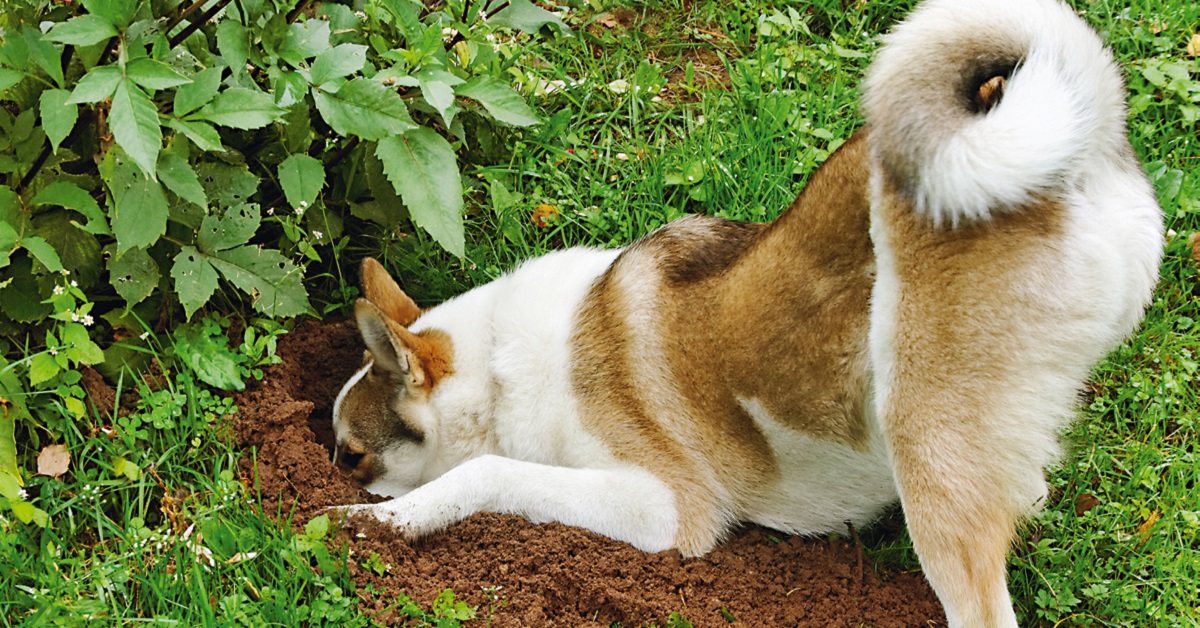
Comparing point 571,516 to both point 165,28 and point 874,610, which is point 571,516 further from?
point 165,28

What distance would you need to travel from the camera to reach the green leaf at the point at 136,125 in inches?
113

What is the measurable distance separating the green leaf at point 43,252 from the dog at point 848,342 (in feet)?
3.01

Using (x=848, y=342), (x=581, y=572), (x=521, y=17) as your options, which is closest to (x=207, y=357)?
(x=581, y=572)

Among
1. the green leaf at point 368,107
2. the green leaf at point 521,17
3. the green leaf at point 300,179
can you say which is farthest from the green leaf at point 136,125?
the green leaf at point 521,17

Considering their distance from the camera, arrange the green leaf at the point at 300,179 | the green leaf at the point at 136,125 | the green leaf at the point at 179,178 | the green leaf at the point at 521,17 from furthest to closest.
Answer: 1. the green leaf at the point at 521,17
2. the green leaf at the point at 300,179
3. the green leaf at the point at 179,178
4. the green leaf at the point at 136,125

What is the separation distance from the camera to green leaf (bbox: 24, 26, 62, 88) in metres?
3.09

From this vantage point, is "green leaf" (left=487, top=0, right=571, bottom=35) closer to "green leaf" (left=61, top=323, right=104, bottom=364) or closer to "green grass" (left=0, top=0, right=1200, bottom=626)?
"green grass" (left=0, top=0, right=1200, bottom=626)

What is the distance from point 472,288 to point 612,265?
0.76m

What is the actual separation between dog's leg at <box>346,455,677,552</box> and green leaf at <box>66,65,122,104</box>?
55.8 inches

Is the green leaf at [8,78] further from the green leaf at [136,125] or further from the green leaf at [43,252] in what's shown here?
the green leaf at [43,252]

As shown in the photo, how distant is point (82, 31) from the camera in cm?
296

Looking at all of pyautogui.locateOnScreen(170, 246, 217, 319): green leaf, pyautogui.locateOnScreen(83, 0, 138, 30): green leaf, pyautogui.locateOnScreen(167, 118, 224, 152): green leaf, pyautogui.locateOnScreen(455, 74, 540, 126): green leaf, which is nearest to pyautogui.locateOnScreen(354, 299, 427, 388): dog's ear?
pyautogui.locateOnScreen(170, 246, 217, 319): green leaf

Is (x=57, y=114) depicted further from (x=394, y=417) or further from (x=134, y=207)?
(x=394, y=417)

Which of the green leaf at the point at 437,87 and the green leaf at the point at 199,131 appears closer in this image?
the green leaf at the point at 199,131
